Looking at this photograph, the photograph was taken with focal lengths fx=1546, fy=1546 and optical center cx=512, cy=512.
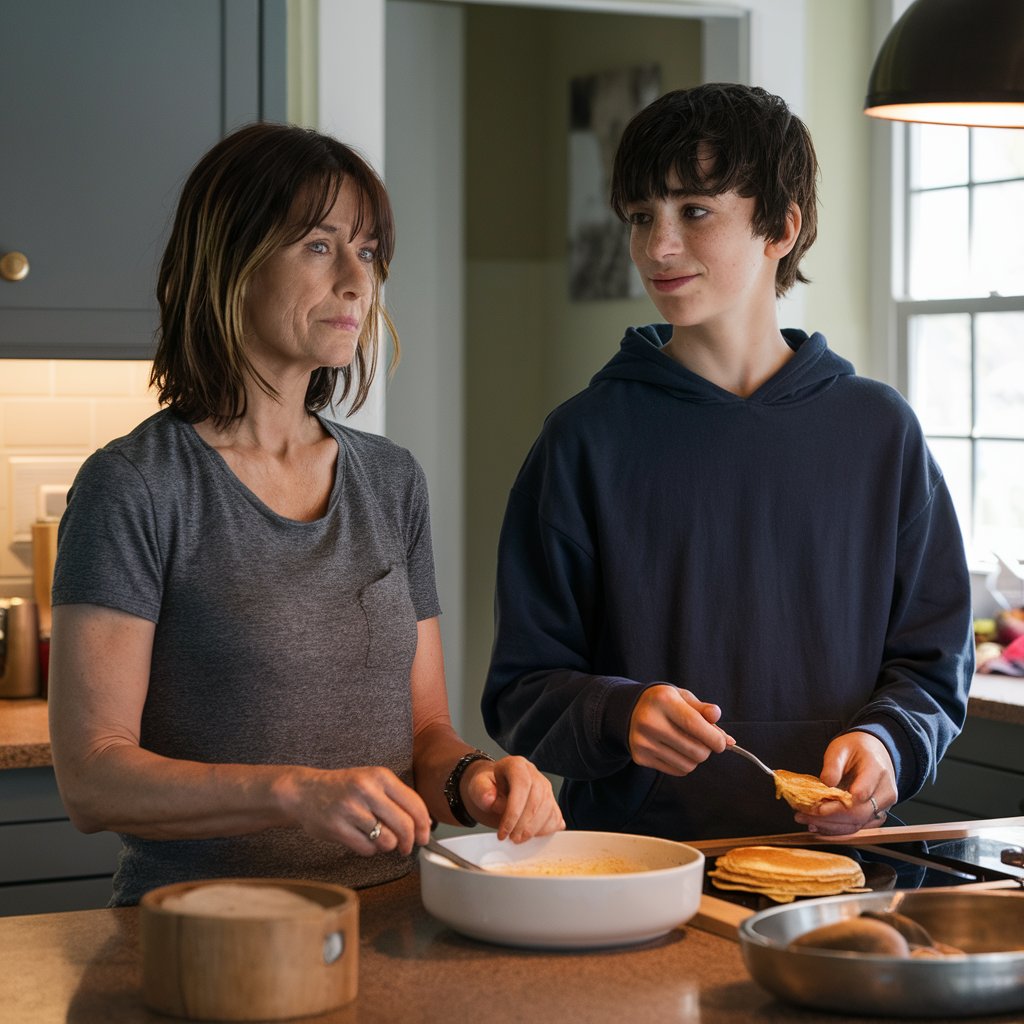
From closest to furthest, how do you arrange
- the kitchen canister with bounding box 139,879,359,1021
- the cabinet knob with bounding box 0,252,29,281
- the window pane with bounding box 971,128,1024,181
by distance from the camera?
the kitchen canister with bounding box 139,879,359,1021, the cabinet knob with bounding box 0,252,29,281, the window pane with bounding box 971,128,1024,181

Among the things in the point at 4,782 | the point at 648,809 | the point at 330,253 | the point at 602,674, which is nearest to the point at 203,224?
the point at 330,253

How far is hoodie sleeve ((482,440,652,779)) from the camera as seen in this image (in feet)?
5.84

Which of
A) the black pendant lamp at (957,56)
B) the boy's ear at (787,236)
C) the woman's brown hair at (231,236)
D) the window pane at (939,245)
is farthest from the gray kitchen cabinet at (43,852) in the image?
the window pane at (939,245)

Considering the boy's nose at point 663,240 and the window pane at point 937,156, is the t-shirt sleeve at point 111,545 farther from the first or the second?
the window pane at point 937,156

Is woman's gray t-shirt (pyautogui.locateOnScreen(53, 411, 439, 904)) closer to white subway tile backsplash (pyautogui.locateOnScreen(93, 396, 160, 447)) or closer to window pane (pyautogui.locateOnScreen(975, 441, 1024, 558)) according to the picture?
white subway tile backsplash (pyautogui.locateOnScreen(93, 396, 160, 447))

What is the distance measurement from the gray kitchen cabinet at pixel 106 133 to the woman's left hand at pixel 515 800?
1.66 metres

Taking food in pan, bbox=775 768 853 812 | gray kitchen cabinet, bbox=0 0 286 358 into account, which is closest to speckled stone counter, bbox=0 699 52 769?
gray kitchen cabinet, bbox=0 0 286 358

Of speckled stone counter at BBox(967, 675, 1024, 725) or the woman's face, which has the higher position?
the woman's face

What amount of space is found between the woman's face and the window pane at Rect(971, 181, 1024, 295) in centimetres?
237

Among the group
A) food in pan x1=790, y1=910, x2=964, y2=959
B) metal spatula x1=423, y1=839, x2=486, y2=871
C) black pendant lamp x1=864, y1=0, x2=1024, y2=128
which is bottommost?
food in pan x1=790, y1=910, x2=964, y2=959

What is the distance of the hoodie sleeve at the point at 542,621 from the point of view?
1780mm

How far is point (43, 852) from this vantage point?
2.62 metres

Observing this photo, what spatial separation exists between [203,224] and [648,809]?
850 millimetres

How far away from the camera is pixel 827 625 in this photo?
185cm
